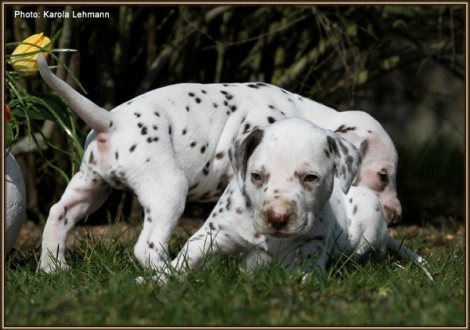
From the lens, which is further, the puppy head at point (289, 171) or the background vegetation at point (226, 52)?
the background vegetation at point (226, 52)

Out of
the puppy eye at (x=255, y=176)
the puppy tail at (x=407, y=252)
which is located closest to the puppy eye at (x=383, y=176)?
the puppy tail at (x=407, y=252)

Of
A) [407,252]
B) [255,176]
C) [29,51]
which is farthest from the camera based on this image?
Answer: [407,252]

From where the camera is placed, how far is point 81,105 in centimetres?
523

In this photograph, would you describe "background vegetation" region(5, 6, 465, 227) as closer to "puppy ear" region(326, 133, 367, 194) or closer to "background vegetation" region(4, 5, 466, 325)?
"background vegetation" region(4, 5, 466, 325)

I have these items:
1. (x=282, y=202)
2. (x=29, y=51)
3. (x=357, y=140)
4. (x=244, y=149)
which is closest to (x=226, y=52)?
(x=357, y=140)

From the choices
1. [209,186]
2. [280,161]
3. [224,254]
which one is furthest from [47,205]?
[280,161]

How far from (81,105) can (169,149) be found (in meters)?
0.63

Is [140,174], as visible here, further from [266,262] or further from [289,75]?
[289,75]

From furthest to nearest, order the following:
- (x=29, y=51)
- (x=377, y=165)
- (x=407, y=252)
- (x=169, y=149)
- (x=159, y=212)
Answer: (x=377, y=165), (x=407, y=252), (x=29, y=51), (x=169, y=149), (x=159, y=212)

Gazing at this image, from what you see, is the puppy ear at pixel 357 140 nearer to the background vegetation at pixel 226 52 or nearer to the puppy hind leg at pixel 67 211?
the background vegetation at pixel 226 52

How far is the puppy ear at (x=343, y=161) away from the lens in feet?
15.9

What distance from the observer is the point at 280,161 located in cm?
460

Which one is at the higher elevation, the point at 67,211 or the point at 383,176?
the point at 383,176

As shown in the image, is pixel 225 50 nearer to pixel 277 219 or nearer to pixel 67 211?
pixel 67 211
